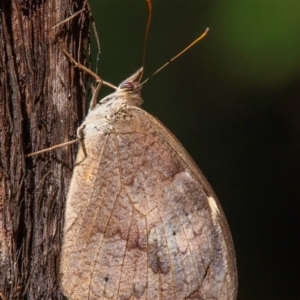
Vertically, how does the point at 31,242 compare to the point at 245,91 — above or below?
below

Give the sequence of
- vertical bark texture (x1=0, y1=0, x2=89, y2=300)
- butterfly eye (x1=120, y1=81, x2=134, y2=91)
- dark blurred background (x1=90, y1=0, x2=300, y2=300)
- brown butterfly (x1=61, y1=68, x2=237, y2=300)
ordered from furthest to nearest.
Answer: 1. dark blurred background (x1=90, y1=0, x2=300, y2=300)
2. butterfly eye (x1=120, y1=81, x2=134, y2=91)
3. brown butterfly (x1=61, y1=68, x2=237, y2=300)
4. vertical bark texture (x1=0, y1=0, x2=89, y2=300)

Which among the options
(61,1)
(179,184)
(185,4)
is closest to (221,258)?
(179,184)

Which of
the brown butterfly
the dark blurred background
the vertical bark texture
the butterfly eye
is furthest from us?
the dark blurred background

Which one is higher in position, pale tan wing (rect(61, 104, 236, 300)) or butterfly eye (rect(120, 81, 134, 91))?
butterfly eye (rect(120, 81, 134, 91))

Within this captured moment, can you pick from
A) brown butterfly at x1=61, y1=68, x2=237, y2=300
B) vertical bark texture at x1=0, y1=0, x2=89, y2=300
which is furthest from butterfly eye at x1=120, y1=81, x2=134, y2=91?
vertical bark texture at x1=0, y1=0, x2=89, y2=300

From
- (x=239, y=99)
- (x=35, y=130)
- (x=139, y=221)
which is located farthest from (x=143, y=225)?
(x=239, y=99)

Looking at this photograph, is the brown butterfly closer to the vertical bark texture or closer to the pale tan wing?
the pale tan wing

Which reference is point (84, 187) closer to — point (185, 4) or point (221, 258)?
point (221, 258)

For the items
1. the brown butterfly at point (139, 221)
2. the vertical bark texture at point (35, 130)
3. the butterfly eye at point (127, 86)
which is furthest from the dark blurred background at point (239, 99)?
the vertical bark texture at point (35, 130)
